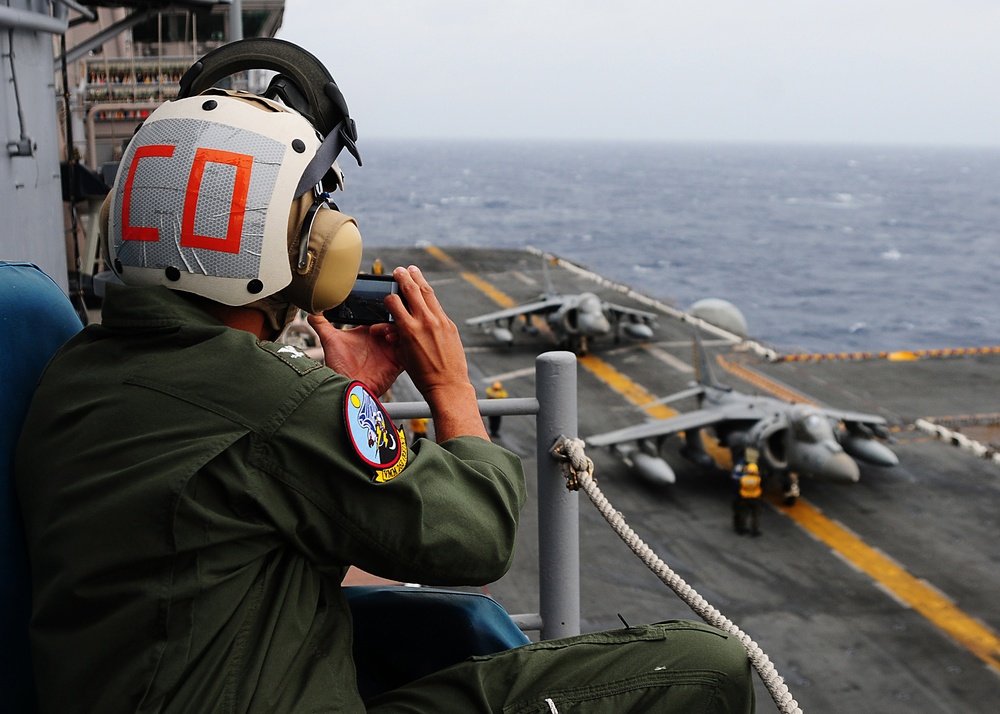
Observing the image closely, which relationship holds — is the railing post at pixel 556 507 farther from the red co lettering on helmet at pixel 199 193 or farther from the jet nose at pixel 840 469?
the jet nose at pixel 840 469

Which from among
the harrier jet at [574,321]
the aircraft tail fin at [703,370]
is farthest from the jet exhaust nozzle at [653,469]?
the harrier jet at [574,321]

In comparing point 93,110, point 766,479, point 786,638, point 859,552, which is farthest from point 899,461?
point 93,110

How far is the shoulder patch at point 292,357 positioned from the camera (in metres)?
1.98

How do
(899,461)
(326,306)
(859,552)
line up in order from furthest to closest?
(899,461) → (859,552) → (326,306)

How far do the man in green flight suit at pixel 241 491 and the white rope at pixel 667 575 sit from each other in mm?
124

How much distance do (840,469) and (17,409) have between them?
19087 millimetres

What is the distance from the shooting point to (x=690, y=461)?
23094 millimetres

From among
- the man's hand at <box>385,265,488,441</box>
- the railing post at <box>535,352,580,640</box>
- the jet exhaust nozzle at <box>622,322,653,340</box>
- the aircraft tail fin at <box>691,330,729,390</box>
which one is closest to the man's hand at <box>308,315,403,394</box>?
the man's hand at <box>385,265,488,441</box>

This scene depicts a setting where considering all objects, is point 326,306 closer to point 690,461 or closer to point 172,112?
point 172,112

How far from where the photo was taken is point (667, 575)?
2.85m

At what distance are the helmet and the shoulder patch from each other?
17 cm

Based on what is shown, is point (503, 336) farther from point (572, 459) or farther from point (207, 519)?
point (207, 519)

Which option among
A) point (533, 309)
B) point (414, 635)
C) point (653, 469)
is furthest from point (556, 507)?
point (533, 309)

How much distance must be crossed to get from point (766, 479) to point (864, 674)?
767 cm
